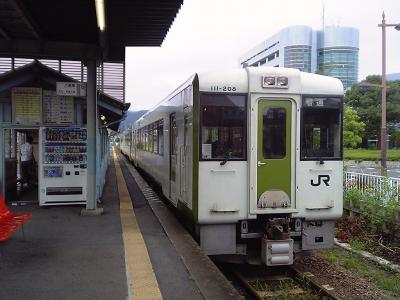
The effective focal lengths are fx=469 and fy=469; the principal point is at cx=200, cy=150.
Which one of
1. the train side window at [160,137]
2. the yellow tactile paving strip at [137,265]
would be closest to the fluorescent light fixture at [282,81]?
the yellow tactile paving strip at [137,265]

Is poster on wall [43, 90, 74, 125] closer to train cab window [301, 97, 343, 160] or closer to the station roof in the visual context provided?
the station roof

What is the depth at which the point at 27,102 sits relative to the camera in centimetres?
942

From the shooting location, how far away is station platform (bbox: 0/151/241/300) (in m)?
4.62

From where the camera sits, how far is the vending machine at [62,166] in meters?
9.64

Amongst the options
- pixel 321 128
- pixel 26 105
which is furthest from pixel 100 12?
pixel 26 105

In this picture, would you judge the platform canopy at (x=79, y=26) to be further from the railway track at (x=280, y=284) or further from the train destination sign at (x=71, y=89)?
the railway track at (x=280, y=284)

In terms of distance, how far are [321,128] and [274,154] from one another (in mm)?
818

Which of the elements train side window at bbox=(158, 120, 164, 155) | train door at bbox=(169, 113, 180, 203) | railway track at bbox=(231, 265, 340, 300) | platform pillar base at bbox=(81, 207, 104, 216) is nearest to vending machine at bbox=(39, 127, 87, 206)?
platform pillar base at bbox=(81, 207, 104, 216)

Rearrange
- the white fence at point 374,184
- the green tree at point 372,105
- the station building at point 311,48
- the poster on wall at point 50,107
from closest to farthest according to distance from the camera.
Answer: the white fence at point 374,184 < the poster on wall at point 50,107 < the station building at point 311,48 < the green tree at point 372,105

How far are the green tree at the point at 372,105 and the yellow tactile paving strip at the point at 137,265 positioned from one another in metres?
39.6

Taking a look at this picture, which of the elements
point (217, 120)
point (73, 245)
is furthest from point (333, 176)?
point (73, 245)

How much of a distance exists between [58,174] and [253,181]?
4.94 m

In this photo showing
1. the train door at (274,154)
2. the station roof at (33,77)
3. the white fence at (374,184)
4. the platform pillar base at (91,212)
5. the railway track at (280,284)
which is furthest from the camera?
the white fence at (374,184)

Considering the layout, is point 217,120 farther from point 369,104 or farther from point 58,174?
point 369,104
